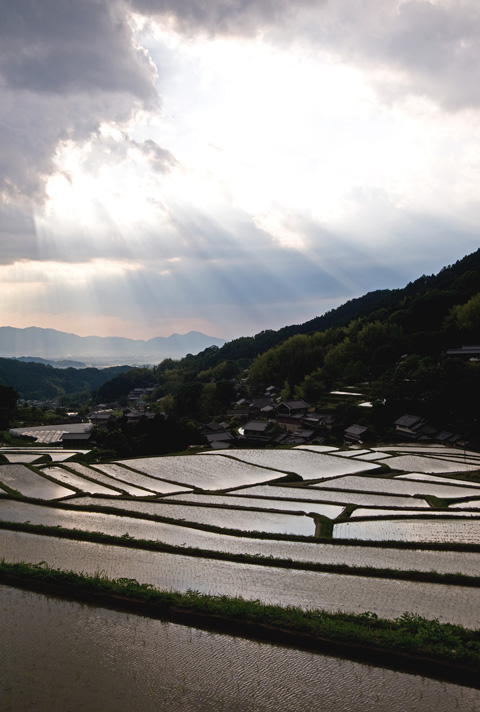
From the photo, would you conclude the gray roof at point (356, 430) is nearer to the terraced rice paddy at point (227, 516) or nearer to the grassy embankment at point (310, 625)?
the terraced rice paddy at point (227, 516)

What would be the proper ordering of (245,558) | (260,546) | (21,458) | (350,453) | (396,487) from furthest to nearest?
(350,453), (21,458), (396,487), (260,546), (245,558)

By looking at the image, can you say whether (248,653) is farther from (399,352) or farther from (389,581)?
(399,352)

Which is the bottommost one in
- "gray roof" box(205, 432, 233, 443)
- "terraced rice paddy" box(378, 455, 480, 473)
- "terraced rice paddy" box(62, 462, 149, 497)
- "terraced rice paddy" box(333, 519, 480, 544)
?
"gray roof" box(205, 432, 233, 443)

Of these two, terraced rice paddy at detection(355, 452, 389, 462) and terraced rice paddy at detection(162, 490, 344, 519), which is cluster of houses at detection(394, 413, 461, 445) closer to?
terraced rice paddy at detection(355, 452, 389, 462)

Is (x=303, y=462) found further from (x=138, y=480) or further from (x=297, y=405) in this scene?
(x=297, y=405)

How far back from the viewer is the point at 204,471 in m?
23.7

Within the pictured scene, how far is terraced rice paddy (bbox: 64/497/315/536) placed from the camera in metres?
14.0

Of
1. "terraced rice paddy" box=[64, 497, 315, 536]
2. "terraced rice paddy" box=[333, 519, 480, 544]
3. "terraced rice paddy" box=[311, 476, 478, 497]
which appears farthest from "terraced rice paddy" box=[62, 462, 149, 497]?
"terraced rice paddy" box=[333, 519, 480, 544]

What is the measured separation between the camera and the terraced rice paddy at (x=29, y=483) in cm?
1827

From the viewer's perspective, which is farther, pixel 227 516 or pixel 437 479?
pixel 437 479

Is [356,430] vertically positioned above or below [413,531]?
below

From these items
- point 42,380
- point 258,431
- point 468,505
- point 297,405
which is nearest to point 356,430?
point 258,431

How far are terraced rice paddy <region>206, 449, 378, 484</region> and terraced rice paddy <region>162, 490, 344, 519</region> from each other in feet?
17.4

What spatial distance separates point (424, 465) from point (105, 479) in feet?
54.4
